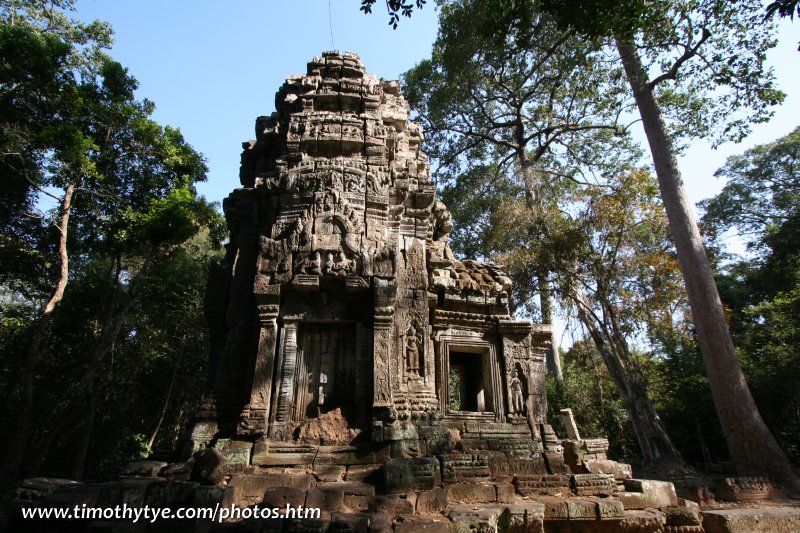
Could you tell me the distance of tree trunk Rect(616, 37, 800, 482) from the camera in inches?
358

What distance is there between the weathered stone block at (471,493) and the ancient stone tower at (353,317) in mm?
594

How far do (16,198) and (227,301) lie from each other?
693cm

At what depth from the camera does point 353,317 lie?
22.9 ft

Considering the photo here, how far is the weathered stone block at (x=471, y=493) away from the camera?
534cm

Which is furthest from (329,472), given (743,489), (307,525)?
(743,489)

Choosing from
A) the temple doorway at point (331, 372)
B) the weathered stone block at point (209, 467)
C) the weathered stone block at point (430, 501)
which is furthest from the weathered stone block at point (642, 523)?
the weathered stone block at point (209, 467)

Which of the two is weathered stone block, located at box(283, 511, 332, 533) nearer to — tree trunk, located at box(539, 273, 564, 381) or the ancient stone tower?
the ancient stone tower


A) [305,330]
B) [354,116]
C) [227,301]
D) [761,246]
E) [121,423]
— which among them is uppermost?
[761,246]

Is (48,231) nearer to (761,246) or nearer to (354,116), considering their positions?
(354,116)

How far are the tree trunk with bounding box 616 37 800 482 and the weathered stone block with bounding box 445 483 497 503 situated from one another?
692 centimetres

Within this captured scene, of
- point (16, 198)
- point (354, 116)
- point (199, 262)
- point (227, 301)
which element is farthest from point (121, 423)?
point (354, 116)

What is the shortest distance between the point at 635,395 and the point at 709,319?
2.93m

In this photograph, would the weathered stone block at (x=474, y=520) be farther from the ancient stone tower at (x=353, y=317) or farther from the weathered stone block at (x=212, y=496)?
the weathered stone block at (x=212, y=496)

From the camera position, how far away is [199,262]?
16703 mm
